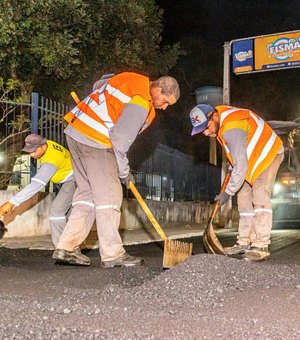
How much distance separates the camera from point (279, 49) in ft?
50.9

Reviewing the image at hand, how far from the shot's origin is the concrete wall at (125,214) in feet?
30.8

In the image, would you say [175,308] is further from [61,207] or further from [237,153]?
[61,207]

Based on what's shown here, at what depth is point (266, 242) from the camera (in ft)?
20.1

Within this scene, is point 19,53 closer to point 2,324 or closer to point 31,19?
point 31,19

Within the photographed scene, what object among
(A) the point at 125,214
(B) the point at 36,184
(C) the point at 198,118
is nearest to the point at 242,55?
(A) the point at 125,214

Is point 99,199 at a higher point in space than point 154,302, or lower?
higher

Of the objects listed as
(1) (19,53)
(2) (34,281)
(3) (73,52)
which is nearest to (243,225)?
(2) (34,281)

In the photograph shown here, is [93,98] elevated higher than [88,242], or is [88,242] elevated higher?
[93,98]

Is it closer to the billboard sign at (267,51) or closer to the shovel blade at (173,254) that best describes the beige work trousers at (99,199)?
the shovel blade at (173,254)

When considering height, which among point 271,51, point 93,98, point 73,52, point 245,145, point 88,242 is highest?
point 271,51

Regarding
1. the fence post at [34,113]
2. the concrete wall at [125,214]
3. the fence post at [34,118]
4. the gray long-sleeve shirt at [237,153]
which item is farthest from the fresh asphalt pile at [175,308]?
the fence post at [34,113]

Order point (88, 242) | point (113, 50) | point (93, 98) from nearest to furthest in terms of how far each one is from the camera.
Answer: point (93, 98)
point (88, 242)
point (113, 50)

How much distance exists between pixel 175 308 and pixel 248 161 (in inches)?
121

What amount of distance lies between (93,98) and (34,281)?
180 centimetres
